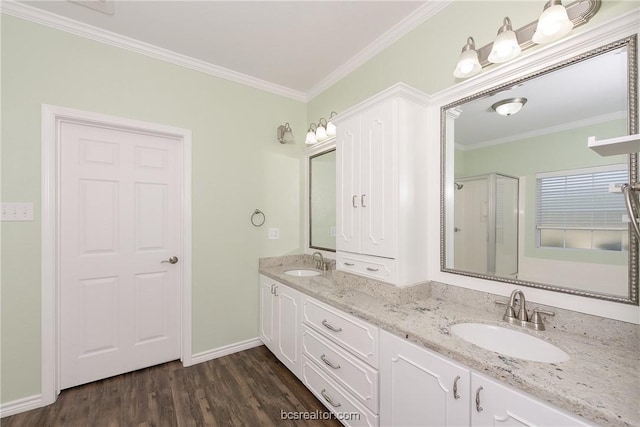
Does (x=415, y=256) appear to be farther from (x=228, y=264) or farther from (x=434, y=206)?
(x=228, y=264)

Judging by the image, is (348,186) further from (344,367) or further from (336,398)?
(336,398)

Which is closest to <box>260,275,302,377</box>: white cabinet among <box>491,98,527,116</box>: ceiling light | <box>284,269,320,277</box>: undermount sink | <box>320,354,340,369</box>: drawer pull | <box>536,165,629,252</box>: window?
<box>284,269,320,277</box>: undermount sink

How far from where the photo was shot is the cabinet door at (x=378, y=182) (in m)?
1.63

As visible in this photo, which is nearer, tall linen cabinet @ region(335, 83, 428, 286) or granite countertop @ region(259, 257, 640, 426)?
granite countertop @ region(259, 257, 640, 426)

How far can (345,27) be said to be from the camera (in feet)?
6.54

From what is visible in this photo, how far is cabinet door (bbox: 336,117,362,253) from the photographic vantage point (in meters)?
1.88

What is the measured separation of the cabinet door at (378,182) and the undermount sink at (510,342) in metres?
0.53

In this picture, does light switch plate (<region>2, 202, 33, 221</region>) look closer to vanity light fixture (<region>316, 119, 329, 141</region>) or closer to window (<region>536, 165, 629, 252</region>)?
vanity light fixture (<region>316, 119, 329, 141</region>)

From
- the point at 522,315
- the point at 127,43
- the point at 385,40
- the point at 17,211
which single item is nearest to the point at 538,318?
the point at 522,315

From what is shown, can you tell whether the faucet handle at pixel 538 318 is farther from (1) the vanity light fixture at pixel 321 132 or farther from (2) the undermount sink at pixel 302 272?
(1) the vanity light fixture at pixel 321 132

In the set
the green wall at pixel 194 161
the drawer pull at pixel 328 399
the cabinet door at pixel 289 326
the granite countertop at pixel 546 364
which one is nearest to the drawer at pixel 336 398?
the drawer pull at pixel 328 399

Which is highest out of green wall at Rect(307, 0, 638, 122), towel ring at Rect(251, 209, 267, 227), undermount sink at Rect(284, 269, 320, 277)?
green wall at Rect(307, 0, 638, 122)

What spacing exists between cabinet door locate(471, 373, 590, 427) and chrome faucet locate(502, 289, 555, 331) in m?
0.44

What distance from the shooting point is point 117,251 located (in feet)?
7.11
